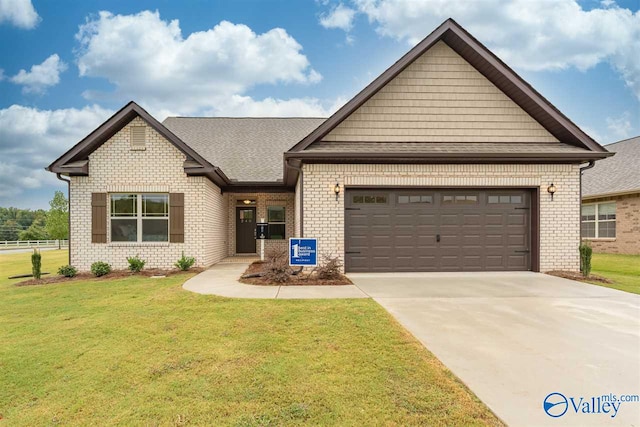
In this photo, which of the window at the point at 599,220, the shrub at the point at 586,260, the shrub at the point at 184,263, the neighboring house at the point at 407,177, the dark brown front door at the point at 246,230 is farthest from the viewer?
the window at the point at 599,220

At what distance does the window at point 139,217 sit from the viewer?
10.6 metres

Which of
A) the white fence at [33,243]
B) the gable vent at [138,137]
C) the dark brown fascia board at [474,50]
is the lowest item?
the white fence at [33,243]

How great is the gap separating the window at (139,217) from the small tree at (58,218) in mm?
27851

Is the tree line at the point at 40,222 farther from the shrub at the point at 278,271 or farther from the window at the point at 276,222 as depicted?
the shrub at the point at 278,271

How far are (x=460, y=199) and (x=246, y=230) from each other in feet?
32.1

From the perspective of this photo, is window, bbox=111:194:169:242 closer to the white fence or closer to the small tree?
the small tree

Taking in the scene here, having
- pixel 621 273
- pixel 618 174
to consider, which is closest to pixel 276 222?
pixel 621 273

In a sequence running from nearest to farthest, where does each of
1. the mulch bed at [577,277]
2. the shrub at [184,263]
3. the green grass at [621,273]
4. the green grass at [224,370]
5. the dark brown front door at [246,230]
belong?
the green grass at [224,370] → the green grass at [621,273] → the mulch bed at [577,277] → the shrub at [184,263] → the dark brown front door at [246,230]

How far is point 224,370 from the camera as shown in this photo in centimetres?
328

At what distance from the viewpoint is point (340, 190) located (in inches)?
363

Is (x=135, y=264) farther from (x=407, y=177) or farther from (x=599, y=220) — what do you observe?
(x=599, y=220)

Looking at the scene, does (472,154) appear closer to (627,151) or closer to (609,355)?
(609,355)

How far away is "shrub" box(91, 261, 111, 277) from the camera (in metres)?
9.70

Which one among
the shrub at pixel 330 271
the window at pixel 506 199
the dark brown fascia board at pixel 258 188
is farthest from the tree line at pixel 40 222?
the window at pixel 506 199
